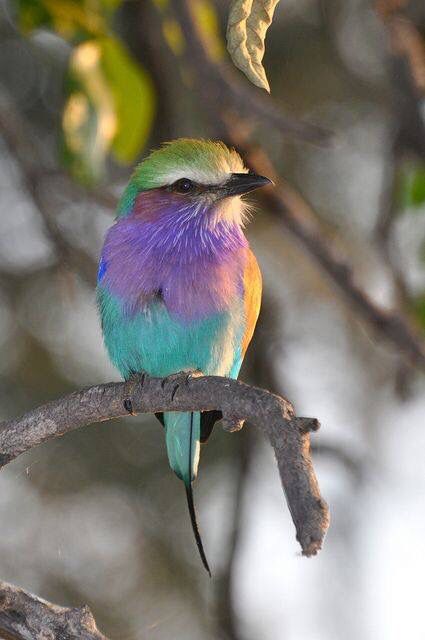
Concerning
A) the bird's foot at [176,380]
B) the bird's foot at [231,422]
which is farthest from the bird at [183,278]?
the bird's foot at [231,422]

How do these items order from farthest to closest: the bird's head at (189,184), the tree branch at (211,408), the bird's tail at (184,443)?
the bird's head at (189,184)
the bird's tail at (184,443)
the tree branch at (211,408)

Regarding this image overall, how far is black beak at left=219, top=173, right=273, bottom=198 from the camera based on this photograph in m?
4.18

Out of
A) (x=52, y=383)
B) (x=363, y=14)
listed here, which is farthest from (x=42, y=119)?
(x=363, y=14)

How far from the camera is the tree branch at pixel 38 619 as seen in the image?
9.21 ft

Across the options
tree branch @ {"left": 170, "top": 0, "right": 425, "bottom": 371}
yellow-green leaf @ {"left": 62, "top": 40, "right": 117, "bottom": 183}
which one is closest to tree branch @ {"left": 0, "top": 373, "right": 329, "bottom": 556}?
yellow-green leaf @ {"left": 62, "top": 40, "right": 117, "bottom": 183}

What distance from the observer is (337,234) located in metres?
6.68

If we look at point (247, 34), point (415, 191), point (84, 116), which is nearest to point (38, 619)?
point (247, 34)

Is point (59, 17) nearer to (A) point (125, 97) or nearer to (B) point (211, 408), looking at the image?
(A) point (125, 97)

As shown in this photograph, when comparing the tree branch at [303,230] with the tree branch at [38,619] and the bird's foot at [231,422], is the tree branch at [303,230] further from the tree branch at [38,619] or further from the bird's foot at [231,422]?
the tree branch at [38,619]

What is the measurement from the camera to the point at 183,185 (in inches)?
173

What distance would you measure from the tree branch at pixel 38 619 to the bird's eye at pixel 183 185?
197cm

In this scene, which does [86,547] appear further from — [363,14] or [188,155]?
[363,14]

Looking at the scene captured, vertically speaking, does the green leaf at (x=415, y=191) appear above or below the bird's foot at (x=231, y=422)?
below

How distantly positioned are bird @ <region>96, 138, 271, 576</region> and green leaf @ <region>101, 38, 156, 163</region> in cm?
13
